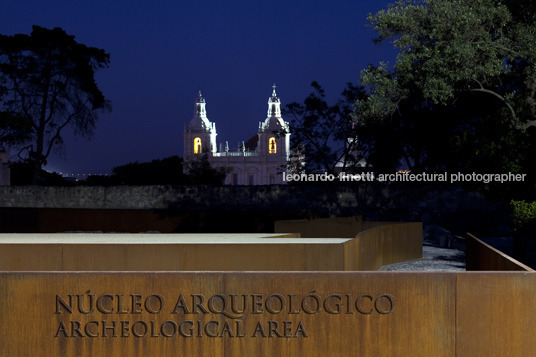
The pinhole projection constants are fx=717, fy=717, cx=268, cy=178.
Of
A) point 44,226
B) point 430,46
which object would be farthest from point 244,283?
point 44,226

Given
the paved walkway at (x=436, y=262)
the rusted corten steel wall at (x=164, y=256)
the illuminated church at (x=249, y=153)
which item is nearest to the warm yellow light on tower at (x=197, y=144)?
the illuminated church at (x=249, y=153)

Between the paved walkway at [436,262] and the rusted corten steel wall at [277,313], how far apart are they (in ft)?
34.1

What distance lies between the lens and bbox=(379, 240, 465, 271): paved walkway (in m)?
17.3

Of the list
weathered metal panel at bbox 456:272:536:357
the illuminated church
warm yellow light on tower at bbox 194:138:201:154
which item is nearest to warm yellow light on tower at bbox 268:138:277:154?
the illuminated church

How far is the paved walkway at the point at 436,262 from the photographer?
17328 millimetres

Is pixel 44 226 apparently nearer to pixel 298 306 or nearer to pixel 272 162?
pixel 298 306

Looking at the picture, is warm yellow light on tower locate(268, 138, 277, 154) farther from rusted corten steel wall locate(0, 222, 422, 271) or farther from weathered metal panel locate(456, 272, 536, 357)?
weathered metal panel locate(456, 272, 536, 357)

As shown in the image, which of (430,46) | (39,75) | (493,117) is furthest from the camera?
(39,75)

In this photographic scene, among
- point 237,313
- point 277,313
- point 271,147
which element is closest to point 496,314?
point 277,313

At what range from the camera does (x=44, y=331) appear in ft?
22.2

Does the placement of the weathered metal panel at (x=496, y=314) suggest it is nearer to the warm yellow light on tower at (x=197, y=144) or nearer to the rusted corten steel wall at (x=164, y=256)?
the rusted corten steel wall at (x=164, y=256)

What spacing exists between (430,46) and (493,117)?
298cm

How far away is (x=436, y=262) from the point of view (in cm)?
1878

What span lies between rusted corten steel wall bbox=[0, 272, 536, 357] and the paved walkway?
10.4 meters
